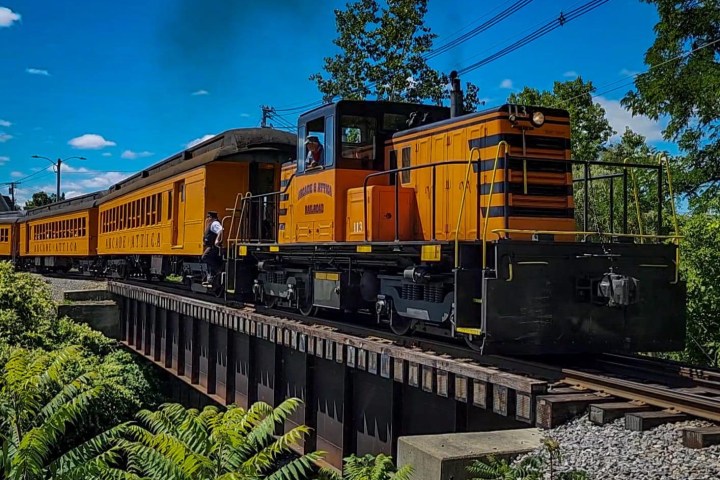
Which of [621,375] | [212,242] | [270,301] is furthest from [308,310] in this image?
[621,375]

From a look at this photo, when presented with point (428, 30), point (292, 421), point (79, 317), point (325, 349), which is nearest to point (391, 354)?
point (325, 349)

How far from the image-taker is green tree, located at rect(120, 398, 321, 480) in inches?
203

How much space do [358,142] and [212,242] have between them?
17.9 feet

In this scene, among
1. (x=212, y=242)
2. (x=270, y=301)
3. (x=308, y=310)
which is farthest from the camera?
(x=212, y=242)

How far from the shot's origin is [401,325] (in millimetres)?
9938

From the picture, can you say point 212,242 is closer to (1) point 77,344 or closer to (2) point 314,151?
(2) point 314,151

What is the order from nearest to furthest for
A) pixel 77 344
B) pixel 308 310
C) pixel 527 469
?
pixel 527 469 < pixel 308 310 < pixel 77 344

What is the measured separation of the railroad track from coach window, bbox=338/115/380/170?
8.80 feet

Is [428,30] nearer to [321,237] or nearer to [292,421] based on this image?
[321,237]

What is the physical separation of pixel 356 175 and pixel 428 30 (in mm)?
19375

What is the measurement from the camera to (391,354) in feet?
27.8

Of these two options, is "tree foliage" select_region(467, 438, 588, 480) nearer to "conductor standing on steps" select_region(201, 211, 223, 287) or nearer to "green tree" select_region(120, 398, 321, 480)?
"green tree" select_region(120, 398, 321, 480)

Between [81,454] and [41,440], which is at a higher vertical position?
[41,440]

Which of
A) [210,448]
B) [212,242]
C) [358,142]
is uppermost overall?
[358,142]
